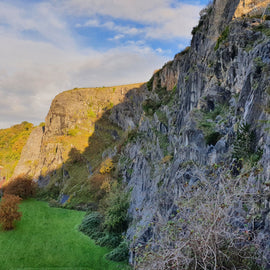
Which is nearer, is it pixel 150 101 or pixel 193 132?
pixel 193 132

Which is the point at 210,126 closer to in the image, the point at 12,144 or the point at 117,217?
the point at 117,217

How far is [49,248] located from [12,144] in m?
59.7

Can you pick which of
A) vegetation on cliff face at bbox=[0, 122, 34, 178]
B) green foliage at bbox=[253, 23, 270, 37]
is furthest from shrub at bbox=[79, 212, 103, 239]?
vegetation on cliff face at bbox=[0, 122, 34, 178]

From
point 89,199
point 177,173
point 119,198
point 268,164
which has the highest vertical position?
point 268,164

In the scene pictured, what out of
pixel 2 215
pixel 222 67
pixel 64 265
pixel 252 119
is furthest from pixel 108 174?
pixel 252 119

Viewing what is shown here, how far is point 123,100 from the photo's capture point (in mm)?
59406

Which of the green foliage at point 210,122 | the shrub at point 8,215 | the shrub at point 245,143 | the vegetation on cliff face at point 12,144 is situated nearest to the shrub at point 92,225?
the shrub at point 8,215

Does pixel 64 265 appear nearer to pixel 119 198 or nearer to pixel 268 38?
pixel 119 198

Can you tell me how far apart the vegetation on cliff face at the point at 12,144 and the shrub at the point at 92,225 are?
4563 centimetres

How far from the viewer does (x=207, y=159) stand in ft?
34.2

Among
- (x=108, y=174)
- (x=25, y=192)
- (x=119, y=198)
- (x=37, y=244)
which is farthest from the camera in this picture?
(x=25, y=192)

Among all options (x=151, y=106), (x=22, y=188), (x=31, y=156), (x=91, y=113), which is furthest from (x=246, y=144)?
(x=31, y=156)

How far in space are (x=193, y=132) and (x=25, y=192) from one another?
3319cm

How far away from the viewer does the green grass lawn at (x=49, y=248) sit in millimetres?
14367
